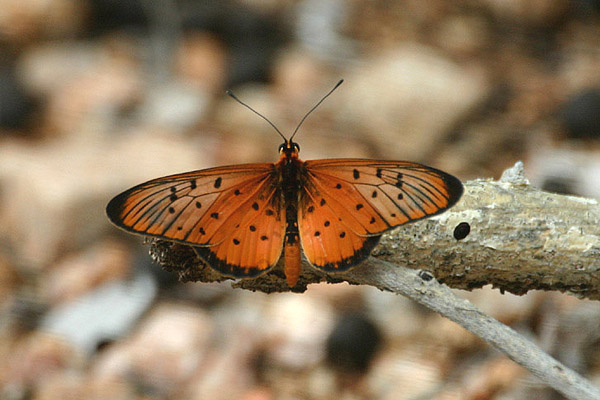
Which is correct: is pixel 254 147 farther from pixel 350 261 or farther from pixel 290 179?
pixel 350 261

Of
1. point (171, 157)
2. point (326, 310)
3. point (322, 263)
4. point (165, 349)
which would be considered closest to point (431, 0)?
point (171, 157)

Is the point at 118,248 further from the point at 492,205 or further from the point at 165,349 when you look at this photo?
the point at 492,205

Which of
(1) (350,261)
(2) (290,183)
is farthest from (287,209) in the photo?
(1) (350,261)

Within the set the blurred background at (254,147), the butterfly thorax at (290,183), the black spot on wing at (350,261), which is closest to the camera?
the black spot on wing at (350,261)

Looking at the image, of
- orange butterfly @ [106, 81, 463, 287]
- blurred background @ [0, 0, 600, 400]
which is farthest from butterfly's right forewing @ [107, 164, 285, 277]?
blurred background @ [0, 0, 600, 400]

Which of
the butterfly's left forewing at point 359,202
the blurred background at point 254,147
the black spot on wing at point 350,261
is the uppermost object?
the blurred background at point 254,147

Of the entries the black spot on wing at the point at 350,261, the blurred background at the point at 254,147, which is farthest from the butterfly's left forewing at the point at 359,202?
the blurred background at the point at 254,147

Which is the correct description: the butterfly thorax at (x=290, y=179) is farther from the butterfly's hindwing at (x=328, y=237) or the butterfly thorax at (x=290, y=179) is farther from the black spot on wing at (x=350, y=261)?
the black spot on wing at (x=350, y=261)

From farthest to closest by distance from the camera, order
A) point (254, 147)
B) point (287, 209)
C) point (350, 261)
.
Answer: point (254, 147) < point (287, 209) < point (350, 261)
